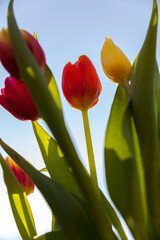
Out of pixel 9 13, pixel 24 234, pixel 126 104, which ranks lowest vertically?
pixel 24 234

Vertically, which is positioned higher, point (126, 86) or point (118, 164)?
point (126, 86)

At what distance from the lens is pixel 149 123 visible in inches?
13.9

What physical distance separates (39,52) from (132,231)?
0.25 m

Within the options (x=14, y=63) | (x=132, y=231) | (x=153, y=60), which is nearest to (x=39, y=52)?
(x=14, y=63)

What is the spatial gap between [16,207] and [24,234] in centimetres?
5

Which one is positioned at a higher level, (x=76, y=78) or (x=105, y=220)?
(x=76, y=78)

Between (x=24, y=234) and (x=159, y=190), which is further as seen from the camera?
(x=24, y=234)

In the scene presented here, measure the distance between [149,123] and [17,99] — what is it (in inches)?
7.3

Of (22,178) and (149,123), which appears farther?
(22,178)

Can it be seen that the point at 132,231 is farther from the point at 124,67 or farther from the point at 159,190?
the point at 124,67

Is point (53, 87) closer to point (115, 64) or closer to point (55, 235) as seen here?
point (115, 64)

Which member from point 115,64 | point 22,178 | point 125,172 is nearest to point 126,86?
point 115,64

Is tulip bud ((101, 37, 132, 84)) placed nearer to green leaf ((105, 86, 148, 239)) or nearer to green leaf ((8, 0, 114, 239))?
green leaf ((105, 86, 148, 239))

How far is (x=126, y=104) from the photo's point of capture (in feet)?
1.35
